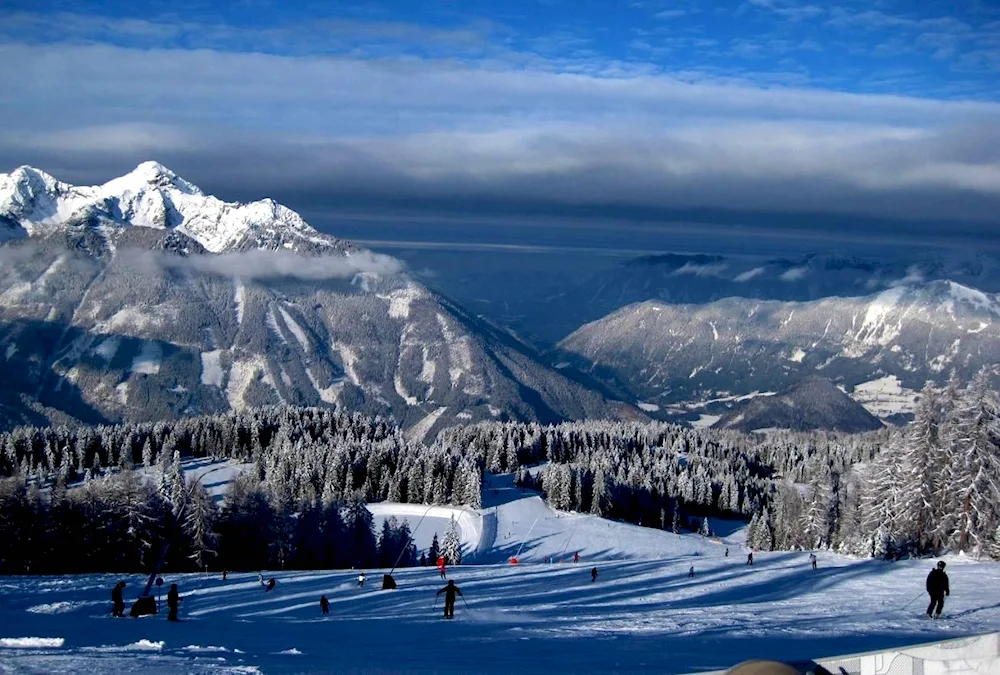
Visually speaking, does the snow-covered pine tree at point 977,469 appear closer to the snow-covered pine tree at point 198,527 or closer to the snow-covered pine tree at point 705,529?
the snow-covered pine tree at point 198,527

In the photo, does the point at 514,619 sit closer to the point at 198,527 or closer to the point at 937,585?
the point at 937,585

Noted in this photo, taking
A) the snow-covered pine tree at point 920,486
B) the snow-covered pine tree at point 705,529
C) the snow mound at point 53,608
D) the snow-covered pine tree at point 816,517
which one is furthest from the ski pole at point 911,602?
the snow-covered pine tree at point 705,529

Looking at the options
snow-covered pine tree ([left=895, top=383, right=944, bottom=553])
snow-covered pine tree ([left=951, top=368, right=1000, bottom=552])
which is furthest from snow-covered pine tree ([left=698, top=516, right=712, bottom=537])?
snow-covered pine tree ([left=951, top=368, right=1000, bottom=552])

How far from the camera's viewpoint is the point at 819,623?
31812 millimetres

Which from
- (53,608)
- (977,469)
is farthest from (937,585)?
(53,608)

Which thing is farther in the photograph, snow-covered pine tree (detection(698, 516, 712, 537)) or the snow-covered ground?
snow-covered pine tree (detection(698, 516, 712, 537))

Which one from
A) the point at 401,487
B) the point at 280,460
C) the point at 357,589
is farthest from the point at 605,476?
the point at 357,589

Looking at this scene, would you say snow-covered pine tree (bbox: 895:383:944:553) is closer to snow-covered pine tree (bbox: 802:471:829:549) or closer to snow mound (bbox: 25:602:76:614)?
snow-covered pine tree (bbox: 802:471:829:549)

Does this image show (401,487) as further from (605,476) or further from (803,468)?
(803,468)

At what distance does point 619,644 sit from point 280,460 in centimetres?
11765

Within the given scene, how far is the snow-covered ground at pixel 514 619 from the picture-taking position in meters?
24.1

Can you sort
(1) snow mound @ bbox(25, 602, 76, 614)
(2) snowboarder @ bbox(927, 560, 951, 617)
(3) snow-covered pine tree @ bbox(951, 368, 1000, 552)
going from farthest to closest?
(3) snow-covered pine tree @ bbox(951, 368, 1000, 552) < (1) snow mound @ bbox(25, 602, 76, 614) < (2) snowboarder @ bbox(927, 560, 951, 617)

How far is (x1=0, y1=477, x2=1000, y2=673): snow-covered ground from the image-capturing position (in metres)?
24.1

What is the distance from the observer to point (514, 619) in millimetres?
34281
